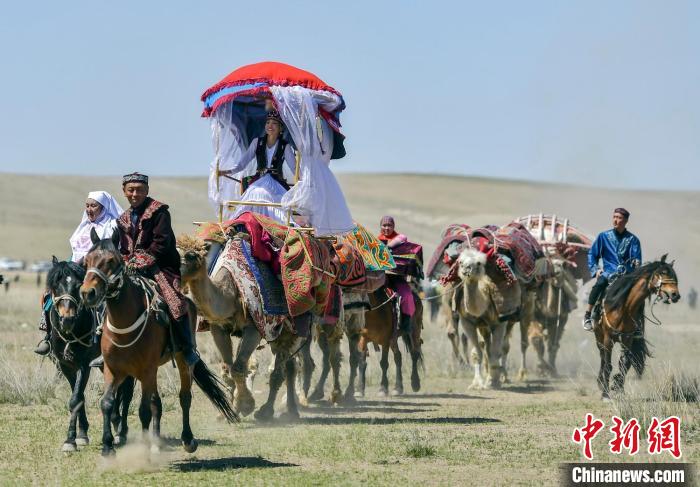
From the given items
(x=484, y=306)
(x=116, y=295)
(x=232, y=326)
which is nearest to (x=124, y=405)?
(x=116, y=295)

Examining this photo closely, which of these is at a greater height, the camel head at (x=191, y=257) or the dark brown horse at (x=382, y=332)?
the camel head at (x=191, y=257)

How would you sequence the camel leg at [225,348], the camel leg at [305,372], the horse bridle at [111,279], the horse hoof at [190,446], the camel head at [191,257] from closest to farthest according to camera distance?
the horse bridle at [111,279] < the horse hoof at [190,446] < the camel head at [191,257] < the camel leg at [225,348] < the camel leg at [305,372]

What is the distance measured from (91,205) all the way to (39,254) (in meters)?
70.0

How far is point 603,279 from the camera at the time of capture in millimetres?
17031

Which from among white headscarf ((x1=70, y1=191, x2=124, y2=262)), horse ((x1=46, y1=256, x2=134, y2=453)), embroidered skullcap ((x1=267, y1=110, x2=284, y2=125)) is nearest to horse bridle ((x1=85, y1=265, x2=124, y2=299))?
horse ((x1=46, y1=256, x2=134, y2=453))

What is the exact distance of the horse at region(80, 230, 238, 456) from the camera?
10344mm

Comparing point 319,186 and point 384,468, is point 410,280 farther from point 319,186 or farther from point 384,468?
point 384,468

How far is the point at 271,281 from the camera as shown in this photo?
14531 mm

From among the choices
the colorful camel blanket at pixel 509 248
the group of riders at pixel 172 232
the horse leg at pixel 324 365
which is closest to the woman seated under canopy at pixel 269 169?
the group of riders at pixel 172 232

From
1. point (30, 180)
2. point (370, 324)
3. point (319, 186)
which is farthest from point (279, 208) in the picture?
point (30, 180)

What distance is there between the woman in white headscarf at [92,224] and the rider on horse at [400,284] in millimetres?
6646

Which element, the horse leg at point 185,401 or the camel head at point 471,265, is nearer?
the horse leg at point 185,401

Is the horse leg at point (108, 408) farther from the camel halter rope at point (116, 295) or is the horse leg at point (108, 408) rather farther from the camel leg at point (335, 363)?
the camel leg at point (335, 363)

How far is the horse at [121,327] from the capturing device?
407 inches
